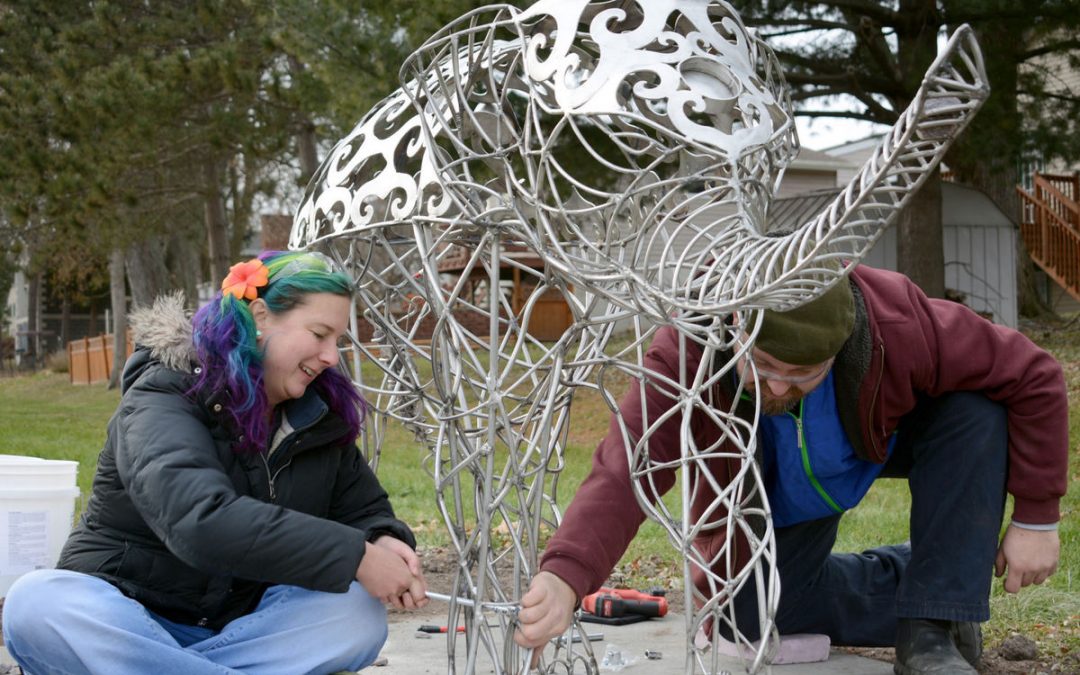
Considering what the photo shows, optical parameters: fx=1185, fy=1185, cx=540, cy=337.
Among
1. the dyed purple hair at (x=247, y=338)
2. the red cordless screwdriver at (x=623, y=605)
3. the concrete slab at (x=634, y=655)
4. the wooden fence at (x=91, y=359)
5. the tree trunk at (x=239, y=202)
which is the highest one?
the tree trunk at (x=239, y=202)

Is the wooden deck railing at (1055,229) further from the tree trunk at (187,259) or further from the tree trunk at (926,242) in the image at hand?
the tree trunk at (187,259)

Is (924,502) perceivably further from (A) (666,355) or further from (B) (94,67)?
(B) (94,67)

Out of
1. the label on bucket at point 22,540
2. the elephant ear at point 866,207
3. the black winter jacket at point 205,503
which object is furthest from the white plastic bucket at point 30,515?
the elephant ear at point 866,207

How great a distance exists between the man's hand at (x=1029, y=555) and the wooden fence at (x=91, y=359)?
75.5 ft

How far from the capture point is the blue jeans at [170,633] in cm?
236

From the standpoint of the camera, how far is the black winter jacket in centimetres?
222

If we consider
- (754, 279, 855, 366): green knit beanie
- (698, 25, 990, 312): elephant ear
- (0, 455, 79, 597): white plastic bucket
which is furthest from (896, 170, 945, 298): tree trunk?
(698, 25, 990, 312): elephant ear

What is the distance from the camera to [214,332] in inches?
A: 98.7

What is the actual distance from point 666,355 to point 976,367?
0.72 m

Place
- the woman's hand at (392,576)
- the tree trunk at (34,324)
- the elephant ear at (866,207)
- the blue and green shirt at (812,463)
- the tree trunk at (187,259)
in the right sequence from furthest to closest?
the tree trunk at (34,324)
the tree trunk at (187,259)
the blue and green shirt at (812,463)
the woman's hand at (392,576)
the elephant ear at (866,207)

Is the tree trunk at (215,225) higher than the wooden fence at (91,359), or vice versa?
the tree trunk at (215,225)

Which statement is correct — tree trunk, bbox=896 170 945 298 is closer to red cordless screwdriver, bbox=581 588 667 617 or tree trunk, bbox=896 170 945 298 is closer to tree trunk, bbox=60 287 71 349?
red cordless screwdriver, bbox=581 588 667 617

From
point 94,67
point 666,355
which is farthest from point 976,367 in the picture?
point 94,67

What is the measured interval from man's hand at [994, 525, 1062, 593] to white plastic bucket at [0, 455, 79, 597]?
2.34m
